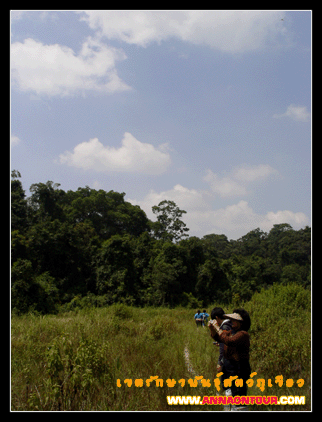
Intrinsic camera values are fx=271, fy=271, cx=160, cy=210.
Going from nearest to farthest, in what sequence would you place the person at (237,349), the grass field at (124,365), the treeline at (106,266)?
the person at (237,349) → the grass field at (124,365) → the treeline at (106,266)

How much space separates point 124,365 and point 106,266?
51.1 ft

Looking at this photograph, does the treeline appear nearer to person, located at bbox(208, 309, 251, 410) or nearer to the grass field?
the grass field

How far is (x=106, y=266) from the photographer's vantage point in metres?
19.4

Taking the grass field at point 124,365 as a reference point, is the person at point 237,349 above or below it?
above

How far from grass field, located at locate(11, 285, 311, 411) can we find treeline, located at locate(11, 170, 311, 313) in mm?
9233

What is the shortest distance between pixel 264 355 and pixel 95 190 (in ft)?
94.9

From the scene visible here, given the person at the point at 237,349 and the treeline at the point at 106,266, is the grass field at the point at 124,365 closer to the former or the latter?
the person at the point at 237,349

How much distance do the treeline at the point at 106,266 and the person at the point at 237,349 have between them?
13.5 metres

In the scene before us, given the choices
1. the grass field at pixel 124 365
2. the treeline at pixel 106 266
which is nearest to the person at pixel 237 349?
the grass field at pixel 124 365

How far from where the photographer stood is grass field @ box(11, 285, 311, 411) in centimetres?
307

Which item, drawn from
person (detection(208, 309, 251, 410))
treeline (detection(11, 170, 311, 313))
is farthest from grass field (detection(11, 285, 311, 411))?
treeline (detection(11, 170, 311, 313))

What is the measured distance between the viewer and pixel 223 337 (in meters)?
2.37

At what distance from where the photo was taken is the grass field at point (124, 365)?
10.1 ft

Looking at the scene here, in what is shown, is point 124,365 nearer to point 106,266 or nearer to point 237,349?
point 237,349
